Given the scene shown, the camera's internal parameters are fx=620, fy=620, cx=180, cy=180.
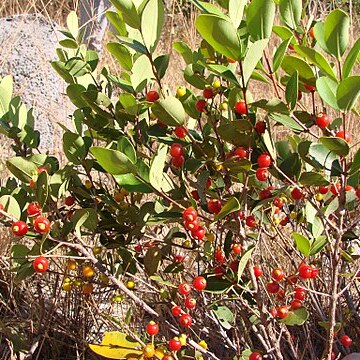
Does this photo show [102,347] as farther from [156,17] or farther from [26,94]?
[26,94]

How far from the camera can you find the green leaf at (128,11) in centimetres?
79

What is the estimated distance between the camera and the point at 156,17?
31.7 inches

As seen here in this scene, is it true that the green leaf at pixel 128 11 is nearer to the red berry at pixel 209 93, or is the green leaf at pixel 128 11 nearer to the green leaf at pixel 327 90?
the red berry at pixel 209 93

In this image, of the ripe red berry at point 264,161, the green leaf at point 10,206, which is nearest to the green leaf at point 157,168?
the ripe red berry at point 264,161

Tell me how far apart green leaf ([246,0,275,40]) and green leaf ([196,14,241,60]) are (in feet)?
0.16

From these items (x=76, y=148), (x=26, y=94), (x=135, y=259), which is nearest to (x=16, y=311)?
(x=135, y=259)

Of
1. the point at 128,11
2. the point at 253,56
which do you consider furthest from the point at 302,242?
the point at 128,11

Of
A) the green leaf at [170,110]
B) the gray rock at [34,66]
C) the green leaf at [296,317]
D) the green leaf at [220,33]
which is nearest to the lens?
the green leaf at [220,33]

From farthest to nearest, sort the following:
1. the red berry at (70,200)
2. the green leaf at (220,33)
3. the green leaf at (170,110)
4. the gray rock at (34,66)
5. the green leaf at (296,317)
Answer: the gray rock at (34,66) → the red berry at (70,200) → the green leaf at (296,317) → the green leaf at (170,110) → the green leaf at (220,33)

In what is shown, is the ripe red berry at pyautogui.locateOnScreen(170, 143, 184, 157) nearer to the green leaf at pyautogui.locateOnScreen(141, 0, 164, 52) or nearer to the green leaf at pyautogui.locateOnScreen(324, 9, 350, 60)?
the green leaf at pyautogui.locateOnScreen(141, 0, 164, 52)

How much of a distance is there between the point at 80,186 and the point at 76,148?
0.33 feet

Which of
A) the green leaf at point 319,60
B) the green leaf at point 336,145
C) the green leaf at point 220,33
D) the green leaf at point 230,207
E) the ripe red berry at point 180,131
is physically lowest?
the green leaf at point 230,207

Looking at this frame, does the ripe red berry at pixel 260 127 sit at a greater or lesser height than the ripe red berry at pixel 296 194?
greater

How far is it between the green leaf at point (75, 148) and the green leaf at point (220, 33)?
0.31 metres
